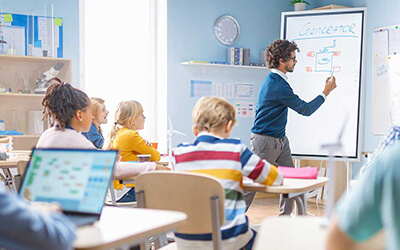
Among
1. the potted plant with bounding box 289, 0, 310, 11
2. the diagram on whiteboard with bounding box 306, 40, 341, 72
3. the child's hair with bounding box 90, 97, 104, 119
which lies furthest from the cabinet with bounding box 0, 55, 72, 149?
the potted plant with bounding box 289, 0, 310, 11

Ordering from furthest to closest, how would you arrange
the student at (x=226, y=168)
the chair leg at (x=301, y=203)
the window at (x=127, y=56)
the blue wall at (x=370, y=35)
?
the window at (x=127, y=56) < the blue wall at (x=370, y=35) < the chair leg at (x=301, y=203) < the student at (x=226, y=168)

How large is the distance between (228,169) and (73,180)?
843mm

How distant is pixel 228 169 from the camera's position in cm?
222

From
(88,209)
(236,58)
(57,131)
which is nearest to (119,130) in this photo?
(57,131)

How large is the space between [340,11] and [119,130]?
277 cm

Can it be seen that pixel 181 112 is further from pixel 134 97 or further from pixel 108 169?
pixel 108 169

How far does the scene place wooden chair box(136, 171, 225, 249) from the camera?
196 cm

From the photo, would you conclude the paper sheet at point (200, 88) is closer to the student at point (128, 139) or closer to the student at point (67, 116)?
the student at point (128, 139)

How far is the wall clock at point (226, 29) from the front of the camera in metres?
6.47

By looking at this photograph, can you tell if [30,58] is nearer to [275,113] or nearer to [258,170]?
[275,113]

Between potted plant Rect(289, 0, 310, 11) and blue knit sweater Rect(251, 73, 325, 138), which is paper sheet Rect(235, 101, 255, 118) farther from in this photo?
blue knit sweater Rect(251, 73, 325, 138)

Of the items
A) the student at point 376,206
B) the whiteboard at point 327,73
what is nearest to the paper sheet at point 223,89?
the whiteboard at point 327,73

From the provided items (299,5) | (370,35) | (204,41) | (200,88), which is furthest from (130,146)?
(299,5)

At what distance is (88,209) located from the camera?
1514mm
